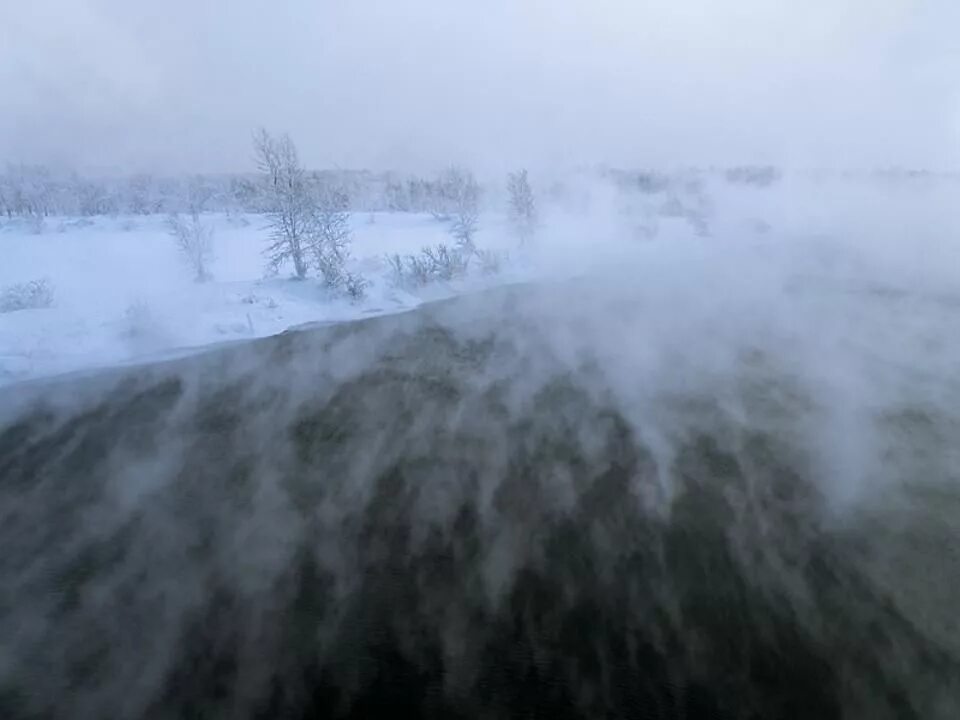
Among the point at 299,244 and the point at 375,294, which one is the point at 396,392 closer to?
the point at 375,294

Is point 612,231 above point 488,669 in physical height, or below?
below

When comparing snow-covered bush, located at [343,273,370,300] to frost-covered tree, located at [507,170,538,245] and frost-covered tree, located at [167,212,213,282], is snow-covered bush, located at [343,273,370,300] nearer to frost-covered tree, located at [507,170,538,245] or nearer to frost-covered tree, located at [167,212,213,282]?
frost-covered tree, located at [167,212,213,282]

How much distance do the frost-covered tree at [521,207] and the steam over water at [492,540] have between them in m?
25.5

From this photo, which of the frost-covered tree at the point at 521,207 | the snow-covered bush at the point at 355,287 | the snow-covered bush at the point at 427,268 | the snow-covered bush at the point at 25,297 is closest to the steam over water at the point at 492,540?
the snow-covered bush at the point at 25,297

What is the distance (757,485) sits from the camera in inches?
379

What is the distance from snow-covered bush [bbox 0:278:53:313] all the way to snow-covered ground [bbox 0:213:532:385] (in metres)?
0.49

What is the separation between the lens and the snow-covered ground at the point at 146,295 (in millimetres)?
18016

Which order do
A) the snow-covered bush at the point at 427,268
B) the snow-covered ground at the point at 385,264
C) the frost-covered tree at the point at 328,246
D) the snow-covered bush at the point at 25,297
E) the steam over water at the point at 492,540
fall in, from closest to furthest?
1. the steam over water at the point at 492,540
2. the snow-covered ground at the point at 385,264
3. the snow-covered bush at the point at 25,297
4. the frost-covered tree at the point at 328,246
5. the snow-covered bush at the point at 427,268

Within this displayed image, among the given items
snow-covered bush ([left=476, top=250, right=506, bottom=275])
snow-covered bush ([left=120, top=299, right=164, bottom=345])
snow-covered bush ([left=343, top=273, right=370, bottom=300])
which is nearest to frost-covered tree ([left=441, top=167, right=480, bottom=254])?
snow-covered bush ([left=476, top=250, right=506, bottom=275])

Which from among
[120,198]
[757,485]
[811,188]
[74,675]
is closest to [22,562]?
[74,675]

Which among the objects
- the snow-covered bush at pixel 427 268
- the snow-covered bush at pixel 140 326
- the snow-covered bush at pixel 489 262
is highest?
the snow-covered bush at pixel 140 326

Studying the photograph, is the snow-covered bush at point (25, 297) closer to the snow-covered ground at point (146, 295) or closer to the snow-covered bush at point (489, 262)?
the snow-covered ground at point (146, 295)

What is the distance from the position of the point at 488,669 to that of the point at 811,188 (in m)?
86.7

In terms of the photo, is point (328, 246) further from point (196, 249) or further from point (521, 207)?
point (521, 207)
